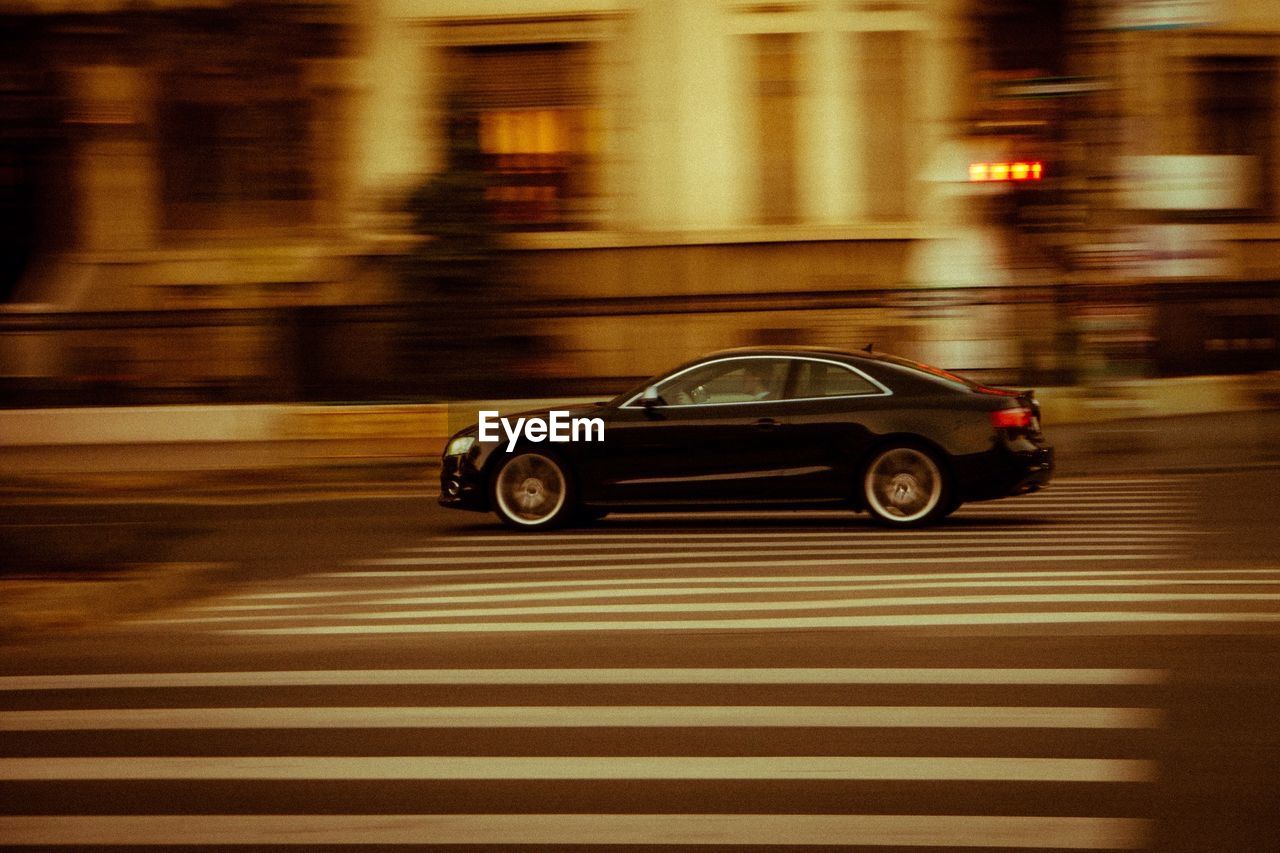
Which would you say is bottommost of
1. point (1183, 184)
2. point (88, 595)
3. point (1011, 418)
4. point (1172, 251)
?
point (88, 595)

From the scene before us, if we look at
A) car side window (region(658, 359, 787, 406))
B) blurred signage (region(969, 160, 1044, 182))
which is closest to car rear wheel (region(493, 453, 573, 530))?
car side window (region(658, 359, 787, 406))

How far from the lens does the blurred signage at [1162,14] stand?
1705 cm

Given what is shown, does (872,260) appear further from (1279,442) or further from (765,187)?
(1279,442)

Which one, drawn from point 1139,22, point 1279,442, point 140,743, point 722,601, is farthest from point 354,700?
point 1279,442

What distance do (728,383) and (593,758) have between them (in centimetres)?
741

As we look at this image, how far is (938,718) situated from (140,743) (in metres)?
2.89

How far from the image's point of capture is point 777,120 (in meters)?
23.7

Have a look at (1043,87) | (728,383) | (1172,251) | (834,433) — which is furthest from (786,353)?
(1043,87)

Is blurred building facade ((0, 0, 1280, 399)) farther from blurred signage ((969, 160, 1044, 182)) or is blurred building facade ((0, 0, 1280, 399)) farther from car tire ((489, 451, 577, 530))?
car tire ((489, 451, 577, 530))

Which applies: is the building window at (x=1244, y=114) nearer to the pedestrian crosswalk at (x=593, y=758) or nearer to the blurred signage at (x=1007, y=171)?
the blurred signage at (x=1007, y=171)

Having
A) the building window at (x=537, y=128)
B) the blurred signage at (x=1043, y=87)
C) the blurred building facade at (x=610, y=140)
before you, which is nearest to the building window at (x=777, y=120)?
the blurred building facade at (x=610, y=140)

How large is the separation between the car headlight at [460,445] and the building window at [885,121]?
11.4m

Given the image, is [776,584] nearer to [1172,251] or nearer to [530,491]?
[530,491]

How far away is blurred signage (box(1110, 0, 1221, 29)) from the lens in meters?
17.0
